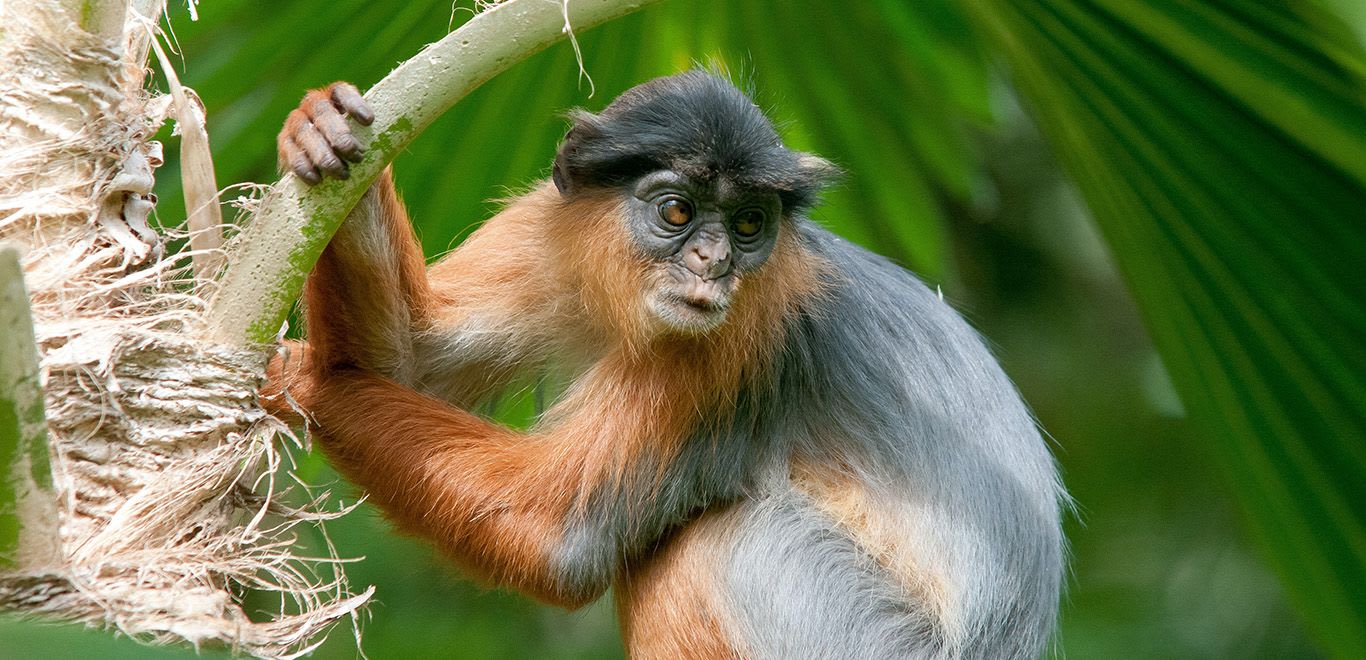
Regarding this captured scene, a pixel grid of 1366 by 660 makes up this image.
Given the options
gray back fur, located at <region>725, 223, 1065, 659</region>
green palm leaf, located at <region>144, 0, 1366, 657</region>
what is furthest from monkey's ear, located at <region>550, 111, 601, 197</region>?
gray back fur, located at <region>725, 223, 1065, 659</region>

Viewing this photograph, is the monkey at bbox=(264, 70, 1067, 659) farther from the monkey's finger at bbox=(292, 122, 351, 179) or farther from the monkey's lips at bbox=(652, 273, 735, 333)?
the monkey's finger at bbox=(292, 122, 351, 179)

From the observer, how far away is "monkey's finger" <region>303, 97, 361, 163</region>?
276 centimetres

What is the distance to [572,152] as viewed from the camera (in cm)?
408

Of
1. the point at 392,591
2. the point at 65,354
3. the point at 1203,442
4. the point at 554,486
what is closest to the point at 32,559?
the point at 65,354

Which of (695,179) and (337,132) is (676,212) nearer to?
(695,179)

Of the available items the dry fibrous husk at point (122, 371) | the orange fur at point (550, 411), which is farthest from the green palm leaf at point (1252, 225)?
the dry fibrous husk at point (122, 371)

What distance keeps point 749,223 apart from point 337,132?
1.56m

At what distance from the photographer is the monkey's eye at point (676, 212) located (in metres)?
3.90

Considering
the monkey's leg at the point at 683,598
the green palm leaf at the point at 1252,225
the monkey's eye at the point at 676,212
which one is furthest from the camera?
the monkey's leg at the point at 683,598

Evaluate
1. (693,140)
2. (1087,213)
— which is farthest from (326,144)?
(1087,213)

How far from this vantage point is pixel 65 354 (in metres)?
2.39

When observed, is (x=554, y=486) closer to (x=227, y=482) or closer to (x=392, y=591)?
(x=227, y=482)

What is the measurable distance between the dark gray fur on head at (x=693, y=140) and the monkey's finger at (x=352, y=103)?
1.04m

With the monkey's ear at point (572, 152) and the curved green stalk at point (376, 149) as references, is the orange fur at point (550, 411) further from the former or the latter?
the curved green stalk at point (376, 149)
